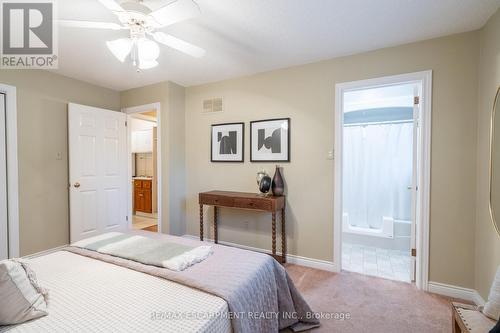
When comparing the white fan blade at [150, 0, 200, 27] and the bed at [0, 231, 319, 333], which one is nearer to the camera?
the bed at [0, 231, 319, 333]

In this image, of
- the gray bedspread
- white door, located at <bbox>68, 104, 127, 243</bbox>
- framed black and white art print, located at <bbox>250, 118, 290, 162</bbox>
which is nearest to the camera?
the gray bedspread

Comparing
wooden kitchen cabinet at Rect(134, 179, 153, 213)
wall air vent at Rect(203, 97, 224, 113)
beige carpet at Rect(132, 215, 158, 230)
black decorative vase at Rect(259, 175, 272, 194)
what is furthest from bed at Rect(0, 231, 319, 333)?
wooden kitchen cabinet at Rect(134, 179, 153, 213)

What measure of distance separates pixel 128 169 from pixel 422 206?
3966 millimetres

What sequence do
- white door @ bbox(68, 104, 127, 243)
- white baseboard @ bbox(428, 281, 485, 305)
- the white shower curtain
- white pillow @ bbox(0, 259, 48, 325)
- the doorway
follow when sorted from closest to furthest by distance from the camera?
white pillow @ bbox(0, 259, 48, 325) < white baseboard @ bbox(428, 281, 485, 305) < white door @ bbox(68, 104, 127, 243) < the white shower curtain < the doorway

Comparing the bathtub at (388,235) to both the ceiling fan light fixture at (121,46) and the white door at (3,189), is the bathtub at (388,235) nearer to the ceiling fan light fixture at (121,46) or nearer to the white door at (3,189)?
the ceiling fan light fixture at (121,46)

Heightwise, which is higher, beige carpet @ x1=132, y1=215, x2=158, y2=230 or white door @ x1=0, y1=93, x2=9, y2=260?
white door @ x1=0, y1=93, x2=9, y2=260

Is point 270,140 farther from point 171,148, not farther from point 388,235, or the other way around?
point 388,235

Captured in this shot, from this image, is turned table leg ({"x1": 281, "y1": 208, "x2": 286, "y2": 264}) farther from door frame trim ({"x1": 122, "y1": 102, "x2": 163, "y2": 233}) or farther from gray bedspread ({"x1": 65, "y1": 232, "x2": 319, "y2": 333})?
door frame trim ({"x1": 122, "y1": 102, "x2": 163, "y2": 233})

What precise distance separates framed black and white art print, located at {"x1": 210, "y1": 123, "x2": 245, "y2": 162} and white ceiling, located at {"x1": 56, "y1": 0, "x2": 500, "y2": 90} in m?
0.77

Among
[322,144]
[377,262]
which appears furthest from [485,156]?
[377,262]

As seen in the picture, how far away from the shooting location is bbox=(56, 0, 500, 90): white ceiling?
5.65 feet

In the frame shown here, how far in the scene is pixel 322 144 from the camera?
8.71 feet

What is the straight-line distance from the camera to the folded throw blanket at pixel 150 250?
4.74 ft

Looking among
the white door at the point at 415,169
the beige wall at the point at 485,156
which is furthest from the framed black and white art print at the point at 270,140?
the beige wall at the point at 485,156
